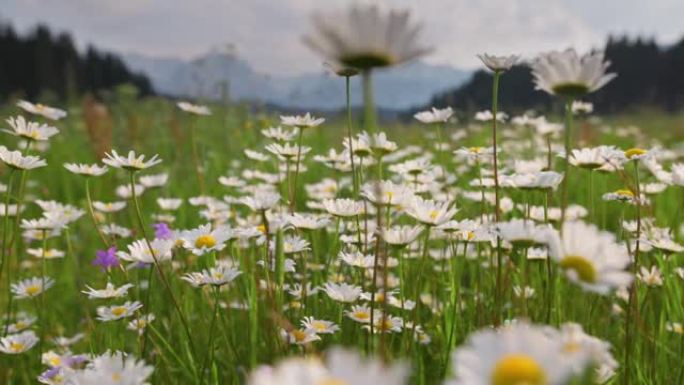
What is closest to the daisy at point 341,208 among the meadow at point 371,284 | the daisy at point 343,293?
the meadow at point 371,284

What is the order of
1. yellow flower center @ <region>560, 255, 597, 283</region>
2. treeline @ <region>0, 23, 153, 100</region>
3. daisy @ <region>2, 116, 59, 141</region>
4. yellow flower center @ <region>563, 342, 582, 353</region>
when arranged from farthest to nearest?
treeline @ <region>0, 23, 153, 100</region>, daisy @ <region>2, 116, 59, 141</region>, yellow flower center @ <region>560, 255, 597, 283</region>, yellow flower center @ <region>563, 342, 582, 353</region>

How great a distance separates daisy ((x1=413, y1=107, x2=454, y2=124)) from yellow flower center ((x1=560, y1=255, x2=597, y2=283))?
87cm

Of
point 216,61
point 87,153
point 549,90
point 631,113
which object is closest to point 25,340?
point 549,90

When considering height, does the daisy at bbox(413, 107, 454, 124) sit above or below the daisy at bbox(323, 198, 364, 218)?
above

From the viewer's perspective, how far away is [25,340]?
1392 millimetres

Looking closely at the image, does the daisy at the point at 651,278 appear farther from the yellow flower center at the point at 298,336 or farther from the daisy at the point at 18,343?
the daisy at the point at 18,343

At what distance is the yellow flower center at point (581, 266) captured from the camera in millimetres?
648

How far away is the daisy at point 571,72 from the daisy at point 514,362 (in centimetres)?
58

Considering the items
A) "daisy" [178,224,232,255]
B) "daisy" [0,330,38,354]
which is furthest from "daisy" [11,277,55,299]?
"daisy" [178,224,232,255]

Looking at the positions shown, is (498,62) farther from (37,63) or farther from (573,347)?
(37,63)

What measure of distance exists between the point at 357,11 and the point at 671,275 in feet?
4.02

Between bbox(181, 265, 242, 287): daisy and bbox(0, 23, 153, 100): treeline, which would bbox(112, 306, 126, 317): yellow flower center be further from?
bbox(0, 23, 153, 100): treeline

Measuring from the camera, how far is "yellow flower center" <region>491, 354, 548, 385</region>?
1.40 feet

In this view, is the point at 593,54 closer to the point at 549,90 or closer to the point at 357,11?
the point at 549,90
